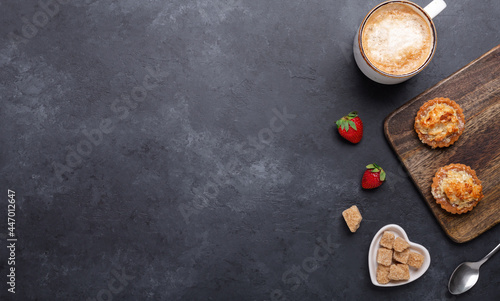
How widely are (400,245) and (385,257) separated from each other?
0.41 feet

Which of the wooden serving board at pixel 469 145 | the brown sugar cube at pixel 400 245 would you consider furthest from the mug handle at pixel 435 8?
the brown sugar cube at pixel 400 245

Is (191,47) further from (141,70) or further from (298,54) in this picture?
(298,54)

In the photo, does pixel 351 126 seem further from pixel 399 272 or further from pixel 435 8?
pixel 399 272

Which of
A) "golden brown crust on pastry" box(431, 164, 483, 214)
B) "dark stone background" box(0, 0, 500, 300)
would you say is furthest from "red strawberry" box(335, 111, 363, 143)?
"golden brown crust on pastry" box(431, 164, 483, 214)

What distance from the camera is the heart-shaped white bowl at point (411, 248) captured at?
2.59 meters

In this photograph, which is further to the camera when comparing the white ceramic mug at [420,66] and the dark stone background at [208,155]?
the dark stone background at [208,155]

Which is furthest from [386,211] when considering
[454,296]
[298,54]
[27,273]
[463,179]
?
[27,273]

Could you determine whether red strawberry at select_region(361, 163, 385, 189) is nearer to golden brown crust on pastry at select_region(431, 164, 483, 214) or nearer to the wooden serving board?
the wooden serving board

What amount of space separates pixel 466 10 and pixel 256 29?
144 centimetres

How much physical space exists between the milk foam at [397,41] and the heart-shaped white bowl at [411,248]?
A: 1.03m

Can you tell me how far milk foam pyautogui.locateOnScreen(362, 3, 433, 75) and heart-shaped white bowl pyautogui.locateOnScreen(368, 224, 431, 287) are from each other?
3.39 feet

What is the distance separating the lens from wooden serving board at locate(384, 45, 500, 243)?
8.52 ft

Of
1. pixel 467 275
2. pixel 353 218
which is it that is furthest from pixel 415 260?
pixel 353 218

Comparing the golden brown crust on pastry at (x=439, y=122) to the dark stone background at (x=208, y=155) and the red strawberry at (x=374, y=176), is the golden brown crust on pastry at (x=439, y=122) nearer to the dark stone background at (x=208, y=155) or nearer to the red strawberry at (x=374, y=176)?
the dark stone background at (x=208, y=155)
